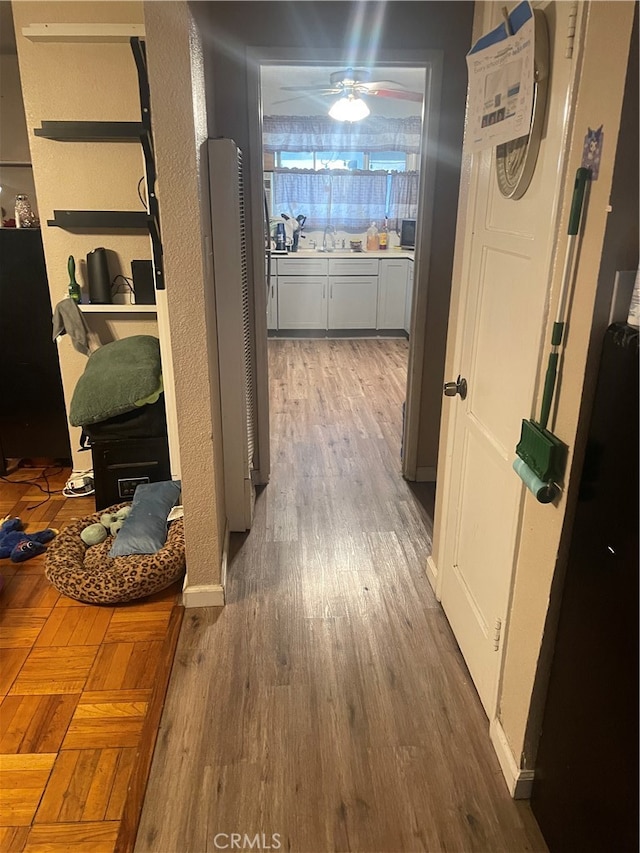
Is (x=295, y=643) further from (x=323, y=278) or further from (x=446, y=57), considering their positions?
(x=323, y=278)

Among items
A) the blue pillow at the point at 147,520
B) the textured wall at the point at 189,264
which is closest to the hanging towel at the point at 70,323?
the blue pillow at the point at 147,520

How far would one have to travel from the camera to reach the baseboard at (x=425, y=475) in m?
3.27

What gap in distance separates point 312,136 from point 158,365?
476 cm

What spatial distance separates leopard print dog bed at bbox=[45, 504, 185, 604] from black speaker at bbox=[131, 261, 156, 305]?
1204mm

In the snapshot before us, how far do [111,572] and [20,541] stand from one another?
0.63 metres

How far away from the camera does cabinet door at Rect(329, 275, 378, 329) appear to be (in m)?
6.25

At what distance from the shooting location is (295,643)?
2.09 meters

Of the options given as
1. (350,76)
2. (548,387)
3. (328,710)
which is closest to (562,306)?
(548,387)

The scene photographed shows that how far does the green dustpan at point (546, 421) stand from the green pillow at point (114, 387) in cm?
177

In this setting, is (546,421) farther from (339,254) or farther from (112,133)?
(339,254)

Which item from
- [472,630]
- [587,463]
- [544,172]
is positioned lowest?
[472,630]

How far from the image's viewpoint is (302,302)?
630cm

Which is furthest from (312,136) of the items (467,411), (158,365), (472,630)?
(472,630)

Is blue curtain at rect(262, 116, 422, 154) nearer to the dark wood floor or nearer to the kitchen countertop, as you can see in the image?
the kitchen countertop
